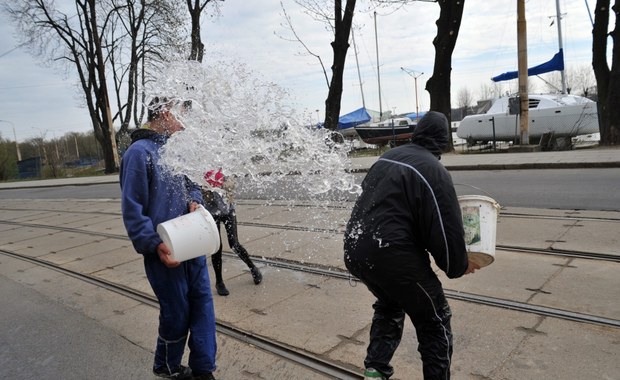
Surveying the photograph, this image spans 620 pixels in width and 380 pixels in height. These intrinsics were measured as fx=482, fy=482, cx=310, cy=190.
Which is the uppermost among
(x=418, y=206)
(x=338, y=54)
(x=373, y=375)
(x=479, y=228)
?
(x=338, y=54)

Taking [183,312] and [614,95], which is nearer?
[183,312]

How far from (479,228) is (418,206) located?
60cm

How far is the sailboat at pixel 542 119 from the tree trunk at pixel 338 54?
5.96m

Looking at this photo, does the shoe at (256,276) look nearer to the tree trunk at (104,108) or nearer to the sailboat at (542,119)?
the sailboat at (542,119)

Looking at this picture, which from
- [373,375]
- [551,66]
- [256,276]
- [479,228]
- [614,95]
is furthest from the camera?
[551,66]

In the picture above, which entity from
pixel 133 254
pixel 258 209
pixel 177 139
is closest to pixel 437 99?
pixel 258 209

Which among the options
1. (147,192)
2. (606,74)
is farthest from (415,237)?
(606,74)

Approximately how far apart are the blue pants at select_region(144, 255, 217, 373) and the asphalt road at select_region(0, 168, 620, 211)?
3.36 meters

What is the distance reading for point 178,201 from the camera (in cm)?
312

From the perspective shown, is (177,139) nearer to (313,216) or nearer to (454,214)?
(454,214)

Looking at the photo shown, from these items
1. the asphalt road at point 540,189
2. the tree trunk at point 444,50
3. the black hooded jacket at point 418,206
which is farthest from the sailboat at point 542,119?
the black hooded jacket at point 418,206

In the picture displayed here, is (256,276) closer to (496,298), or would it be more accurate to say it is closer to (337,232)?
(337,232)

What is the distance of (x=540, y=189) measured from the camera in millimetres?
9336

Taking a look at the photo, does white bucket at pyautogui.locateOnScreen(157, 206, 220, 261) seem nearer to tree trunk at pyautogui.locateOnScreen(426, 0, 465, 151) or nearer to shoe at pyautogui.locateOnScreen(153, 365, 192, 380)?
shoe at pyautogui.locateOnScreen(153, 365, 192, 380)
